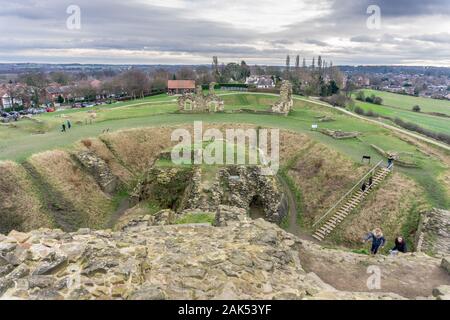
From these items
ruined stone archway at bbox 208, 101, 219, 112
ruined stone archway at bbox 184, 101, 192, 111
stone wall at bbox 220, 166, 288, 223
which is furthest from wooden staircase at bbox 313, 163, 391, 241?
ruined stone archway at bbox 184, 101, 192, 111

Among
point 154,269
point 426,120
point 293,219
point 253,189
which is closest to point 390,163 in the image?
point 293,219

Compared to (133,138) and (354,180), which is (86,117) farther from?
(354,180)

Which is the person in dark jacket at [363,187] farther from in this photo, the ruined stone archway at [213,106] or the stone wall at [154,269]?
the ruined stone archway at [213,106]

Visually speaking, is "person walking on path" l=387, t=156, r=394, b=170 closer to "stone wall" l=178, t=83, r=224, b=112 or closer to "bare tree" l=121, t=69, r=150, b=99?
"stone wall" l=178, t=83, r=224, b=112
